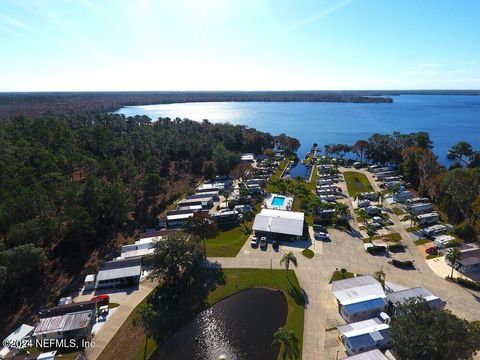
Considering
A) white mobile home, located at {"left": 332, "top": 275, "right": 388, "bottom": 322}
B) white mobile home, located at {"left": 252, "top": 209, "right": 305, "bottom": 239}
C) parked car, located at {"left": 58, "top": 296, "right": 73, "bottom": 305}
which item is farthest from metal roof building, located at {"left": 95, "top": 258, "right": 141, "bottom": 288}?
white mobile home, located at {"left": 332, "top": 275, "right": 388, "bottom": 322}

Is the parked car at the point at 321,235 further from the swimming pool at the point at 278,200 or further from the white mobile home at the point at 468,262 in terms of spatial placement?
the white mobile home at the point at 468,262

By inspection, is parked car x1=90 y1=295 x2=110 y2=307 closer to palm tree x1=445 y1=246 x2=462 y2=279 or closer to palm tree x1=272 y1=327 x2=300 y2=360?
palm tree x1=272 y1=327 x2=300 y2=360

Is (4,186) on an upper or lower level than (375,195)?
upper

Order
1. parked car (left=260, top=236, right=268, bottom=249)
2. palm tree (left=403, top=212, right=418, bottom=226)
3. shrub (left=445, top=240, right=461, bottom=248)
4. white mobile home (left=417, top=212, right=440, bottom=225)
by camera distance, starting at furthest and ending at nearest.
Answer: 1. white mobile home (left=417, top=212, right=440, bottom=225)
2. palm tree (left=403, top=212, right=418, bottom=226)
3. parked car (left=260, top=236, right=268, bottom=249)
4. shrub (left=445, top=240, right=461, bottom=248)

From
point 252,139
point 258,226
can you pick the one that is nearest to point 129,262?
point 258,226

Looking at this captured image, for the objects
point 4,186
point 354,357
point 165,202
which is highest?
point 4,186

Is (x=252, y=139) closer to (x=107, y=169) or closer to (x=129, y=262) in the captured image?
(x=107, y=169)
